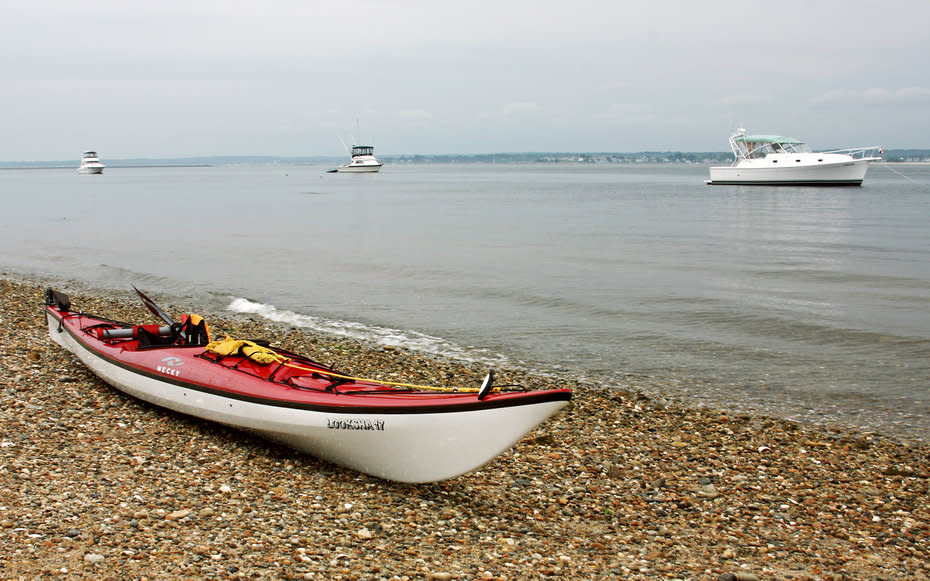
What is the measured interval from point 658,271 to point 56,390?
19.2 metres

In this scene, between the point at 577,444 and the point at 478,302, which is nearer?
the point at 577,444

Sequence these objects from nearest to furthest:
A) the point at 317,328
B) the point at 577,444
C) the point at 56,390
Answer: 1. the point at 577,444
2. the point at 56,390
3. the point at 317,328

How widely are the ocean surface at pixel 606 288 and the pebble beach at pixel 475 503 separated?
225 cm

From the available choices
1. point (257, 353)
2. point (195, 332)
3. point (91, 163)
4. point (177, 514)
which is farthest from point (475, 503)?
point (91, 163)

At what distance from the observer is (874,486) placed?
24.9 feet

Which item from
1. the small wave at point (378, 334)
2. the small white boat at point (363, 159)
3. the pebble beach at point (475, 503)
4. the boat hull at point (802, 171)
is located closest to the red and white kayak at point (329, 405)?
the pebble beach at point (475, 503)

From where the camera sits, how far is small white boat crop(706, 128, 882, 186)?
7019cm

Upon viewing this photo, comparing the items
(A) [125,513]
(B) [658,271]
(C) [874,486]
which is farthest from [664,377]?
(B) [658,271]

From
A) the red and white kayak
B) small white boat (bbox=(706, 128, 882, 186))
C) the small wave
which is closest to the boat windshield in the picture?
small white boat (bbox=(706, 128, 882, 186))

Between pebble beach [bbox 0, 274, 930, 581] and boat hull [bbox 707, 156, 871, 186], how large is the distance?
67.9 metres

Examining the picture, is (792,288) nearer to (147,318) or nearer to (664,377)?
(664,377)

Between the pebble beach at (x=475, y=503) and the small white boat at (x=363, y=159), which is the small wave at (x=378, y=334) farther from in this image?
the small white boat at (x=363, y=159)

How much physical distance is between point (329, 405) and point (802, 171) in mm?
72890

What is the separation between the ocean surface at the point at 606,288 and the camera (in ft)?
40.8
